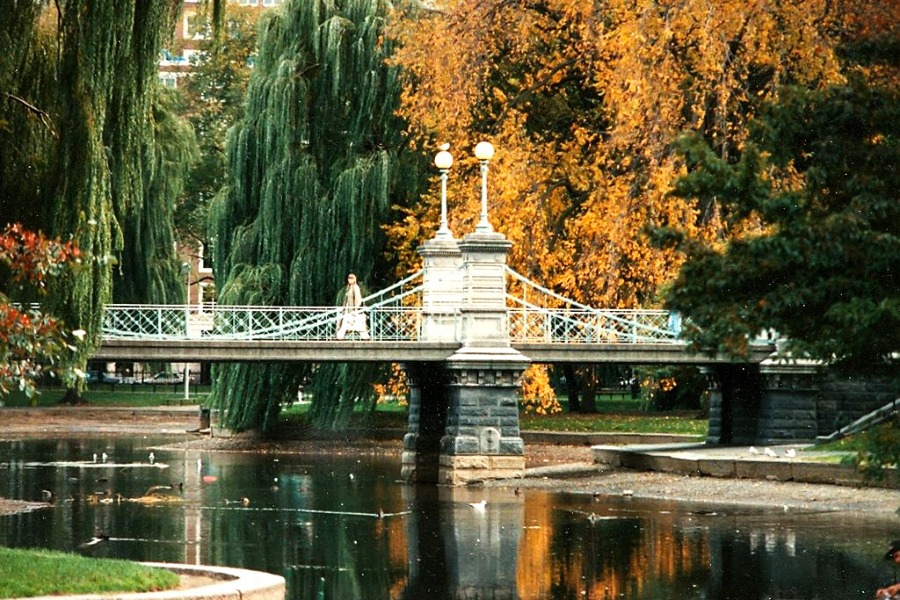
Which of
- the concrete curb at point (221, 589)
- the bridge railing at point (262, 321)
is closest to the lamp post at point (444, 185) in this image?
the bridge railing at point (262, 321)

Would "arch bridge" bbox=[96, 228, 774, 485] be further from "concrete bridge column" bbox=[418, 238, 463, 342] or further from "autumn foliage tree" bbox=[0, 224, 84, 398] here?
"autumn foliage tree" bbox=[0, 224, 84, 398]

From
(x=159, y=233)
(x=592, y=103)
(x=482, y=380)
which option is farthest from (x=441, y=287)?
(x=159, y=233)

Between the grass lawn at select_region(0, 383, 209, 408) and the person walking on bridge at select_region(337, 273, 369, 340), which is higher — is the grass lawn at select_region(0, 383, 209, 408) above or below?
below

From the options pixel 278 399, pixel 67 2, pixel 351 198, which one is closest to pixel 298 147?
pixel 351 198

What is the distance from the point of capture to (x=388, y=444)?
46.5 meters

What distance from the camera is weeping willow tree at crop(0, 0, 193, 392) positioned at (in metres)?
22.5

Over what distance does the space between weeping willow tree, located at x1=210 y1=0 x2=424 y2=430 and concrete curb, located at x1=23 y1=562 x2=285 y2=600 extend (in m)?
28.1

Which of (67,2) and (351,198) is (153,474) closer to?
(351,198)

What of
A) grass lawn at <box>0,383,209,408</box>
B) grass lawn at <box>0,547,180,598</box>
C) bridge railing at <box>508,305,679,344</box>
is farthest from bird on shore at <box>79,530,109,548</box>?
grass lawn at <box>0,383,209,408</box>

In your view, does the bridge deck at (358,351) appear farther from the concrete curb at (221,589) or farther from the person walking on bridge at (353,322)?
the concrete curb at (221,589)

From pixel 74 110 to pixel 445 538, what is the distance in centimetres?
705

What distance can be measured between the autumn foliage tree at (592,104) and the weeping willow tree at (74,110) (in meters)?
13.4

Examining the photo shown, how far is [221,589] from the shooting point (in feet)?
50.1

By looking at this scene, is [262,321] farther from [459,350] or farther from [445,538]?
[445,538]
